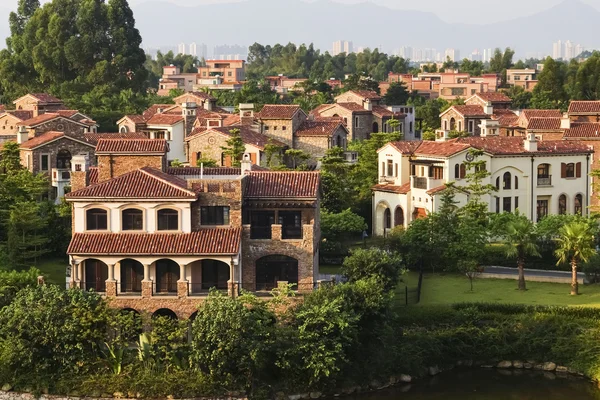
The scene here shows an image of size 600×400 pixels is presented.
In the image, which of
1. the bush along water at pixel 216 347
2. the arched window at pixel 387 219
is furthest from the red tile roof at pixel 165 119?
the bush along water at pixel 216 347

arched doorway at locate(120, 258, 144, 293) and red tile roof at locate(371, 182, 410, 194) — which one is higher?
red tile roof at locate(371, 182, 410, 194)

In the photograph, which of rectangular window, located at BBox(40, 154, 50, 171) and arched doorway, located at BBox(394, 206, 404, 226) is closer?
arched doorway, located at BBox(394, 206, 404, 226)

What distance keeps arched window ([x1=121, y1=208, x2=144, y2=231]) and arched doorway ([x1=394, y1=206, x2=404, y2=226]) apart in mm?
12841

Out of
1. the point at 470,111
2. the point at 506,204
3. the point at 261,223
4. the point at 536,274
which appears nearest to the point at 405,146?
the point at 506,204

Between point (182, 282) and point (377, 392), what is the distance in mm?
4884

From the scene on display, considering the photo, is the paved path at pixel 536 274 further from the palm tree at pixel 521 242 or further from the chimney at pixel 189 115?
the chimney at pixel 189 115

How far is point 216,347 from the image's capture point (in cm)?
2394

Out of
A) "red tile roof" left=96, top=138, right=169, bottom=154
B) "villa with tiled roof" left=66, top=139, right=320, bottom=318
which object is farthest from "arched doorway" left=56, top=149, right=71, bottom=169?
"villa with tiled roof" left=66, top=139, right=320, bottom=318

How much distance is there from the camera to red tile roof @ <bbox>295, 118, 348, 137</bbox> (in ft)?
162

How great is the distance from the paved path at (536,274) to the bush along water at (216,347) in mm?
4850

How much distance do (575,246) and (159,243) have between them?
1060cm

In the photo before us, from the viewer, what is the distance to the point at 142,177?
2739 cm

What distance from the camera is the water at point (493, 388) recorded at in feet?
83.0

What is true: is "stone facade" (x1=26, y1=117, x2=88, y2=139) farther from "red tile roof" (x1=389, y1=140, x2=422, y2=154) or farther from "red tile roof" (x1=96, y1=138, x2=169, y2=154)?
"red tile roof" (x1=96, y1=138, x2=169, y2=154)
